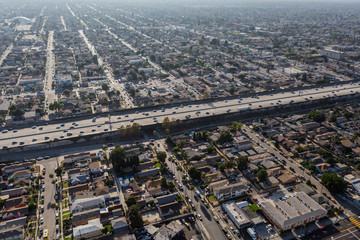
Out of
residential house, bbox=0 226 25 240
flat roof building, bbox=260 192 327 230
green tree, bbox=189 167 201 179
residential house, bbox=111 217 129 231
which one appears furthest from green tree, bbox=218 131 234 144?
residential house, bbox=0 226 25 240

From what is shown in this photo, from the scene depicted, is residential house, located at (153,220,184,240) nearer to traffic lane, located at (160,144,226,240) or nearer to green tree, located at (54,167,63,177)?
traffic lane, located at (160,144,226,240)

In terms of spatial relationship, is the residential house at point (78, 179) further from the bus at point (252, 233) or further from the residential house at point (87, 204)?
the bus at point (252, 233)

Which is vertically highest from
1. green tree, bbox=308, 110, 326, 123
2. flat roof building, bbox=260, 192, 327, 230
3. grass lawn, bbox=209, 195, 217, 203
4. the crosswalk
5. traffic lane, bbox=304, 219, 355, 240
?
green tree, bbox=308, 110, 326, 123

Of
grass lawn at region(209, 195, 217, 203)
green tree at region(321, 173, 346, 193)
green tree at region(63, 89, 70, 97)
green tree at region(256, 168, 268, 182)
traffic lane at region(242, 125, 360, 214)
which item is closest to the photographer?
traffic lane at region(242, 125, 360, 214)

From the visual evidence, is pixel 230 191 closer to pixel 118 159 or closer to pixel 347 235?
pixel 347 235

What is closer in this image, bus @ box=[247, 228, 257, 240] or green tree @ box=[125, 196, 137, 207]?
bus @ box=[247, 228, 257, 240]

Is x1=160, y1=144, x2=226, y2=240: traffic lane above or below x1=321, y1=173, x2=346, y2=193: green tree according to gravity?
below

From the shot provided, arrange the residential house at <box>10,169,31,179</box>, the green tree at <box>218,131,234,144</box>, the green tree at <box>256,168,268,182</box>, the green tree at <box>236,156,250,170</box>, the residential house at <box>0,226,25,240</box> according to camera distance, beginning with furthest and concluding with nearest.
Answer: the green tree at <box>218,131,234,144</box>, the green tree at <box>236,156,250,170</box>, the residential house at <box>10,169,31,179</box>, the green tree at <box>256,168,268,182</box>, the residential house at <box>0,226,25,240</box>

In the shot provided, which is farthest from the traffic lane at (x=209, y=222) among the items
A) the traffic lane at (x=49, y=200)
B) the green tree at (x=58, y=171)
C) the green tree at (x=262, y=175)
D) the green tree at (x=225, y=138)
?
the green tree at (x=58, y=171)

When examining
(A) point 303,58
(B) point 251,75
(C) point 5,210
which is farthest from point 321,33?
(C) point 5,210
